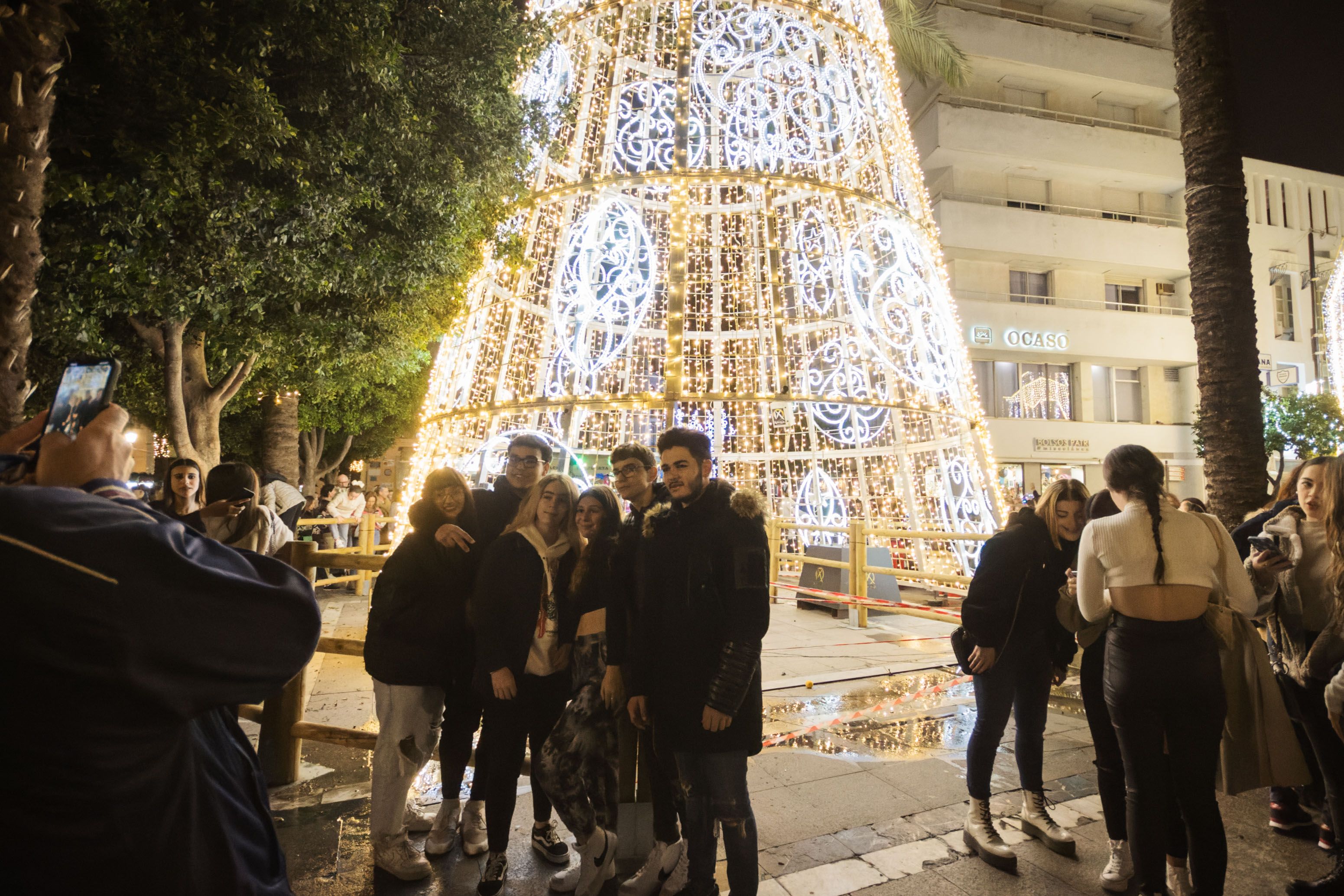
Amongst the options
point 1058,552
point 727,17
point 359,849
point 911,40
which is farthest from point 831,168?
point 911,40

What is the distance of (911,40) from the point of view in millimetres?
16016

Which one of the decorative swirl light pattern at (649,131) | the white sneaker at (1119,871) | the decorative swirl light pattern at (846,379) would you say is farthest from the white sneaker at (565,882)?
the decorative swirl light pattern at (649,131)

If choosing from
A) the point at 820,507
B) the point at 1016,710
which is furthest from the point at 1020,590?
the point at 820,507

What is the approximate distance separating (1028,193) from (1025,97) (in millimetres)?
3408

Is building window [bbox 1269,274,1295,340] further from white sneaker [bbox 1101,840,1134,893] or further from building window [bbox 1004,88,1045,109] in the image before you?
white sneaker [bbox 1101,840,1134,893]

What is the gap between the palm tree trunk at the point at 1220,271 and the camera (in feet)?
18.4

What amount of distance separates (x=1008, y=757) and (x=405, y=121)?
7.40 m

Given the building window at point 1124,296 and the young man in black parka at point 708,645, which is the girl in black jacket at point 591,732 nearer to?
the young man in black parka at point 708,645

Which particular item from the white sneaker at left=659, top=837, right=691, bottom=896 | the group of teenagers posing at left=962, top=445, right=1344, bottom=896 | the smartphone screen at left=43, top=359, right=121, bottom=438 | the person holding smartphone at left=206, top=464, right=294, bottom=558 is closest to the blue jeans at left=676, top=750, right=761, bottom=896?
the white sneaker at left=659, top=837, right=691, bottom=896

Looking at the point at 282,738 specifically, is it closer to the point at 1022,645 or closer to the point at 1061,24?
the point at 1022,645

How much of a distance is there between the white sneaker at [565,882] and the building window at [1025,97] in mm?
27951

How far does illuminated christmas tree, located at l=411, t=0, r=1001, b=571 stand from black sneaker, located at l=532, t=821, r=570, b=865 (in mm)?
3881

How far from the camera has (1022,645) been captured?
3.35 meters

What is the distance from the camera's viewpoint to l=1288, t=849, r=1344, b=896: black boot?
2857 mm
